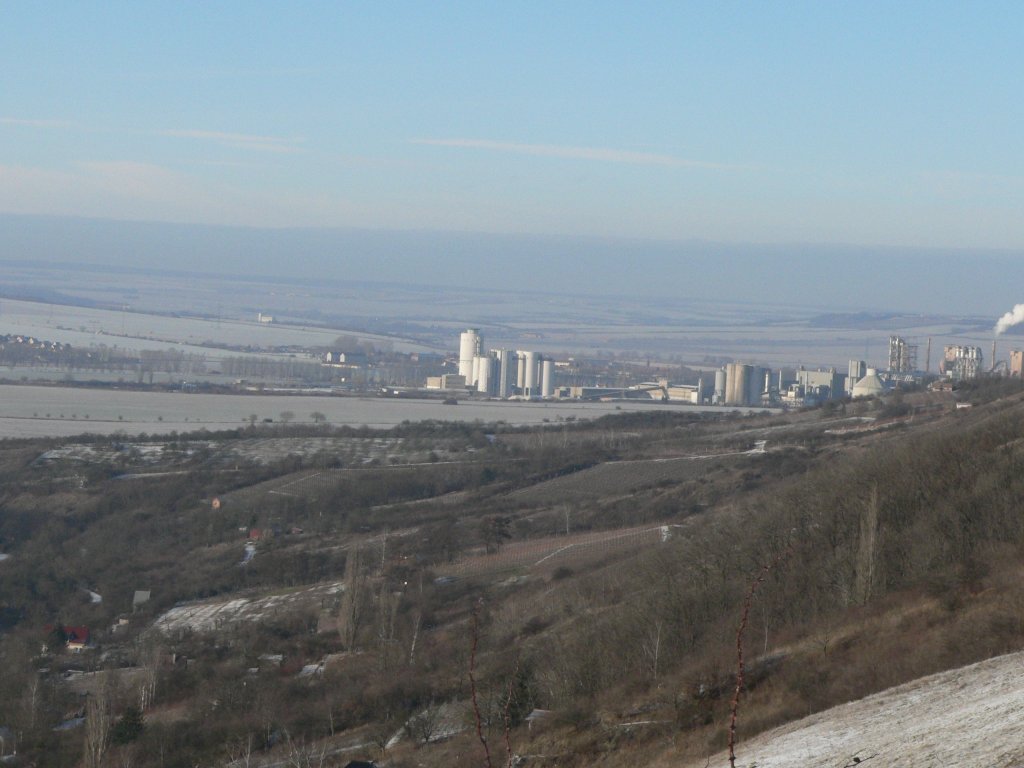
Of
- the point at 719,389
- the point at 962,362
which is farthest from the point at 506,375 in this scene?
the point at 962,362

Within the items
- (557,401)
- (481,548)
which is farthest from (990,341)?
Result: (481,548)

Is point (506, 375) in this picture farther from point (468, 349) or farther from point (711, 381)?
point (711, 381)

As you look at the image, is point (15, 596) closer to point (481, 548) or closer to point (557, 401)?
point (481, 548)

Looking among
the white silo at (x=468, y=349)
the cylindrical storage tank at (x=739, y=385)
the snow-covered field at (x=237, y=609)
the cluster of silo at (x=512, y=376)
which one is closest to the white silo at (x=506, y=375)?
the cluster of silo at (x=512, y=376)

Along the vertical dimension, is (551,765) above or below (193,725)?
above

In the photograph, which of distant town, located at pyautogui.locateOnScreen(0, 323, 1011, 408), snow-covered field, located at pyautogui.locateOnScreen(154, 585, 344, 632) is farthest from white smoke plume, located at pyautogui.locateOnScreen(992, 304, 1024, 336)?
snow-covered field, located at pyautogui.locateOnScreen(154, 585, 344, 632)

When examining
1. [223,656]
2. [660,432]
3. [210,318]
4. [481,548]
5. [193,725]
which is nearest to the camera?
[193,725]
